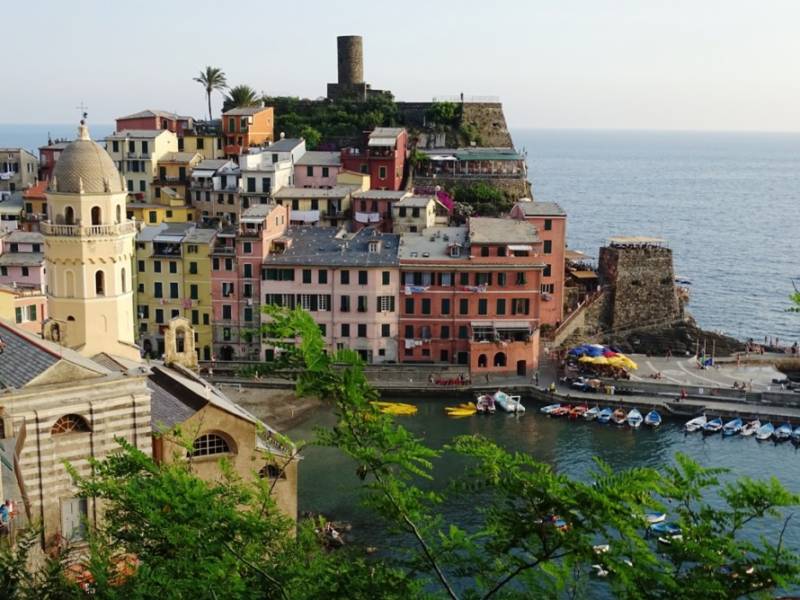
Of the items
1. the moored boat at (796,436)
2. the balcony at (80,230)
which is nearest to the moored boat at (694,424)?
the moored boat at (796,436)

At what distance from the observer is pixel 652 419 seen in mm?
60281

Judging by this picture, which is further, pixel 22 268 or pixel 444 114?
pixel 444 114

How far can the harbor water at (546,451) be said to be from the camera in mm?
46844

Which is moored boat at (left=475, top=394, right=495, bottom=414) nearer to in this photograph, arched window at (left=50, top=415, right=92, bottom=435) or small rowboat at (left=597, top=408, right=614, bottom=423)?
small rowboat at (left=597, top=408, right=614, bottom=423)

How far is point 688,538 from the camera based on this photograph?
13945mm

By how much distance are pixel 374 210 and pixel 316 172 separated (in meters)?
10.2

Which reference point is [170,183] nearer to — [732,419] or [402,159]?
[402,159]

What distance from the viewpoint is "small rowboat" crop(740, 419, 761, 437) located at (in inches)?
2296

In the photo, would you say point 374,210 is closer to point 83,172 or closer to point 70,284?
point 83,172

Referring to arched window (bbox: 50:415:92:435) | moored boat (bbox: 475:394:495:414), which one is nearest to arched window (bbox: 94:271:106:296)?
arched window (bbox: 50:415:92:435)

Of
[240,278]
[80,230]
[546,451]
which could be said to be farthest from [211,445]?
[240,278]

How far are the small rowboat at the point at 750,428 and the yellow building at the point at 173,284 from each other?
35255 millimetres

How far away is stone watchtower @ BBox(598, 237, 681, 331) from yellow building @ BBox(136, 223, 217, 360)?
3087 centimetres

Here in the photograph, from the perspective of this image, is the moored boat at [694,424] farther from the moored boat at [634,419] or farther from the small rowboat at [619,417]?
the small rowboat at [619,417]
